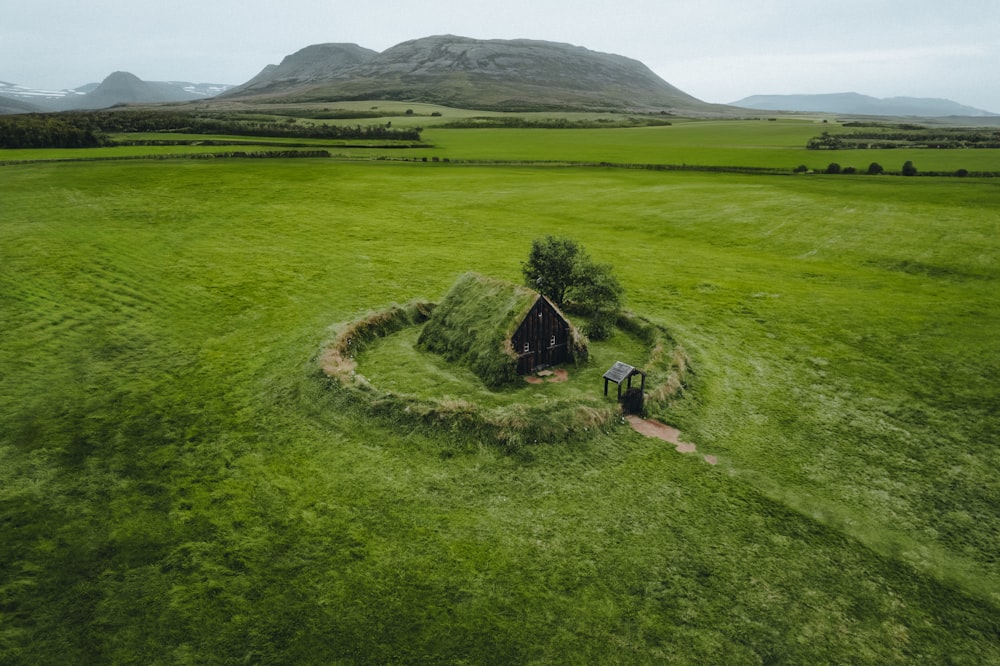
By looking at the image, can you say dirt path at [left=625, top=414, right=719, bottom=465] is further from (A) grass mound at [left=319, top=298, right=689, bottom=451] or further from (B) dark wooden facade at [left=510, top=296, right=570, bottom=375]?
(B) dark wooden facade at [left=510, top=296, right=570, bottom=375]

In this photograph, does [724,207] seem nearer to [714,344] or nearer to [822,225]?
[822,225]

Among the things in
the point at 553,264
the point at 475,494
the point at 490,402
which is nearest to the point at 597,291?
the point at 553,264

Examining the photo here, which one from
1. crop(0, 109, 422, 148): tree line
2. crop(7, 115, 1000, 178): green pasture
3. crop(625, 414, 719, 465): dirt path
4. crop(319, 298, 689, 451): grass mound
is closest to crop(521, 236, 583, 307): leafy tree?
crop(319, 298, 689, 451): grass mound

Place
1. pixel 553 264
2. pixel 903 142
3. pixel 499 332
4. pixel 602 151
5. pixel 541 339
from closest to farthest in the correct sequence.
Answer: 1. pixel 499 332
2. pixel 541 339
3. pixel 553 264
4. pixel 602 151
5. pixel 903 142

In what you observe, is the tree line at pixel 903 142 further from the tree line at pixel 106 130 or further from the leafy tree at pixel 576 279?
the leafy tree at pixel 576 279

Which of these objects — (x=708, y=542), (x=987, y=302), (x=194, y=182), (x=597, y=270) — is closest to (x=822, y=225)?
(x=987, y=302)

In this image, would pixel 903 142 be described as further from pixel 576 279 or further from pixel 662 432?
pixel 662 432
